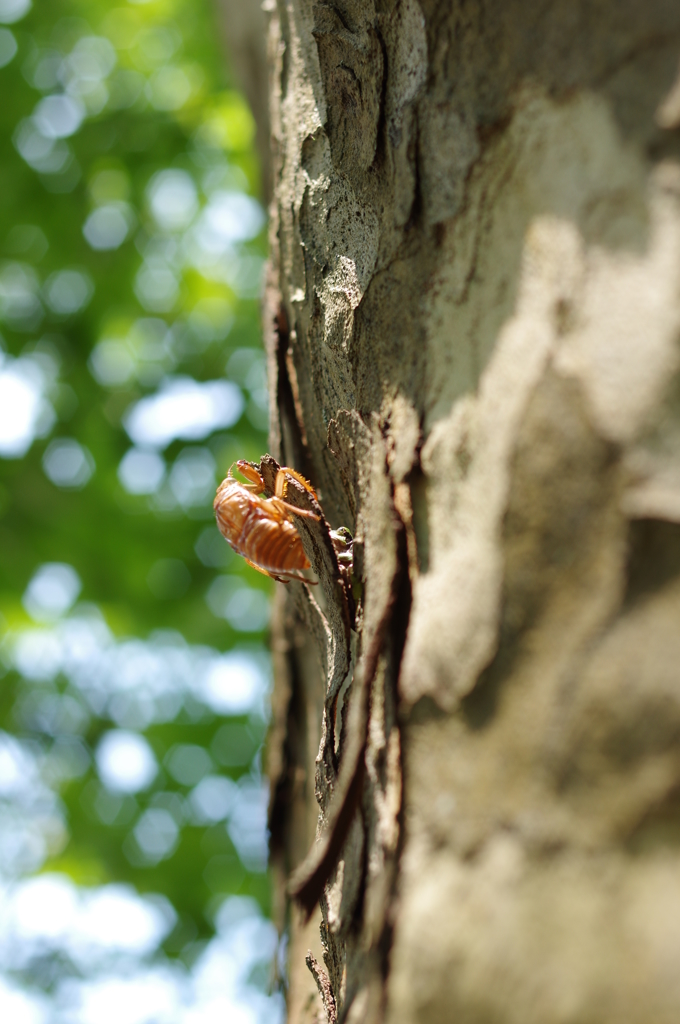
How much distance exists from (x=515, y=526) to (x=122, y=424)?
13.7 feet

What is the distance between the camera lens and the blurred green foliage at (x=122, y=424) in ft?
15.0

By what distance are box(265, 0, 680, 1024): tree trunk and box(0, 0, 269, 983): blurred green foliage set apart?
3.58m

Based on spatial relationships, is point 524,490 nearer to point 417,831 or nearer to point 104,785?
point 417,831

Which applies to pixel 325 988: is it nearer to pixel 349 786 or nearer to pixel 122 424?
pixel 349 786

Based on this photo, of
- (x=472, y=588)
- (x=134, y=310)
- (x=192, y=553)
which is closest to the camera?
(x=472, y=588)

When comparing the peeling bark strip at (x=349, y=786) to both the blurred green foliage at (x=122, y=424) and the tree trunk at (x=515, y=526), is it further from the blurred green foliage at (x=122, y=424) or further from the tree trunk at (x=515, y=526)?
the blurred green foliage at (x=122, y=424)

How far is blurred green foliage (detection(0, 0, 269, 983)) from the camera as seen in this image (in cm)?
456

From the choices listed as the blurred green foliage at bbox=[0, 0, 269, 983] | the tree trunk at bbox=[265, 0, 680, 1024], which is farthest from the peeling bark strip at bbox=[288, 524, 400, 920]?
the blurred green foliage at bbox=[0, 0, 269, 983]

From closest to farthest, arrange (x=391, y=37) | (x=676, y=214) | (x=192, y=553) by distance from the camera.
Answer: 1. (x=676, y=214)
2. (x=391, y=37)
3. (x=192, y=553)

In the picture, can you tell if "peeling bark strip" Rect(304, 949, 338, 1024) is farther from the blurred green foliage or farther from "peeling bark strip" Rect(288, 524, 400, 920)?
the blurred green foliage

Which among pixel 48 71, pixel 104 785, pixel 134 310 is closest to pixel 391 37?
pixel 134 310

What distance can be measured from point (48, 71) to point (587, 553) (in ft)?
17.7

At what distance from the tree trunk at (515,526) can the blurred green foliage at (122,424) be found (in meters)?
3.58

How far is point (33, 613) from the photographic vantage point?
16.2 feet
